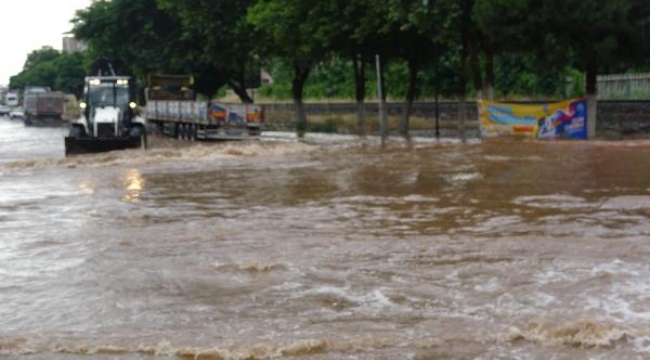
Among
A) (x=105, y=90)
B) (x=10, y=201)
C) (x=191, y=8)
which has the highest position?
(x=191, y=8)

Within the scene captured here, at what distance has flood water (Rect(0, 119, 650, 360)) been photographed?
693 centimetres

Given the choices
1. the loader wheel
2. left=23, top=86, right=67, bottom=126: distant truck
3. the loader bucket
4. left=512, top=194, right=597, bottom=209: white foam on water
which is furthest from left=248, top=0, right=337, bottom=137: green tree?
left=23, top=86, right=67, bottom=126: distant truck

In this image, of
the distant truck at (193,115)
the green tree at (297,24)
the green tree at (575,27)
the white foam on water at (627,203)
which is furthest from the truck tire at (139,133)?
the white foam on water at (627,203)

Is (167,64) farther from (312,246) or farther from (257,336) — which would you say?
(257,336)

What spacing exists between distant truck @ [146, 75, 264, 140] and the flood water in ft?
49.7

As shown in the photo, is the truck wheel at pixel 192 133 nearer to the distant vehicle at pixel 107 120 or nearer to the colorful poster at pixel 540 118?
the distant vehicle at pixel 107 120

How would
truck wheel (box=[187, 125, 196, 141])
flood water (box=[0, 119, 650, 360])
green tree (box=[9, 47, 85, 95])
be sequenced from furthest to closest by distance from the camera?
green tree (box=[9, 47, 85, 95]) < truck wheel (box=[187, 125, 196, 141]) < flood water (box=[0, 119, 650, 360])

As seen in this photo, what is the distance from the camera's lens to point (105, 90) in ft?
100

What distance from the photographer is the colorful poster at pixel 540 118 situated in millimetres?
27078

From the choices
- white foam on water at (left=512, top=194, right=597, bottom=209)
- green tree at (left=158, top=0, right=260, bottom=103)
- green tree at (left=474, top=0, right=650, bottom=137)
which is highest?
green tree at (left=158, top=0, right=260, bottom=103)

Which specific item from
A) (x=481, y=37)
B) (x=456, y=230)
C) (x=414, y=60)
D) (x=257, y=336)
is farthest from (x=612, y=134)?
(x=257, y=336)

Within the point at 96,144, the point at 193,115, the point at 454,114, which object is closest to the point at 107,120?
the point at 96,144

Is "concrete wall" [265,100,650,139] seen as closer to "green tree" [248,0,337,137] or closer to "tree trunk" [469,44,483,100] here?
"tree trunk" [469,44,483,100]

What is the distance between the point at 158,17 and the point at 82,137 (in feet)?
66.8
